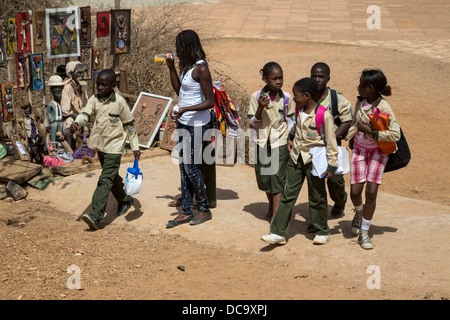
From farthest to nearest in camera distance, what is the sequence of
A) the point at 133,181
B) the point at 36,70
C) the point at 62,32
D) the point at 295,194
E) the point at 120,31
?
the point at 120,31, the point at 62,32, the point at 36,70, the point at 133,181, the point at 295,194

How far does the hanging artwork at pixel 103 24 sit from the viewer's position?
8500mm

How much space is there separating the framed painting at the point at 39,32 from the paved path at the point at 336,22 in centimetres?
863

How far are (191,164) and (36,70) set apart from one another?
307cm

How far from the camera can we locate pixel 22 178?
724cm

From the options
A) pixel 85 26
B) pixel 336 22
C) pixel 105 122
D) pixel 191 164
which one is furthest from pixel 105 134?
pixel 336 22

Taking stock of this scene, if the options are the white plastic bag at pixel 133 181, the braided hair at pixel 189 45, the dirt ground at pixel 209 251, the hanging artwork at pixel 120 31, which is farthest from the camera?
the hanging artwork at pixel 120 31

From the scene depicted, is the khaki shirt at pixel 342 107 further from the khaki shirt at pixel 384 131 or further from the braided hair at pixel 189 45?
the braided hair at pixel 189 45

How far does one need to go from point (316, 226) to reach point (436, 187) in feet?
13.0

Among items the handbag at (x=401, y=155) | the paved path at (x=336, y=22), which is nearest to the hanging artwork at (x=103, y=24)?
the handbag at (x=401, y=155)

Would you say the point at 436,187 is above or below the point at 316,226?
below

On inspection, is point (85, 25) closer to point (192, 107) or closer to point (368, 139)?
point (192, 107)

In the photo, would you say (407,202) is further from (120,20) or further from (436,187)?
(120,20)

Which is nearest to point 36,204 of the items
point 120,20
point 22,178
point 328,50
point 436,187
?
point 22,178

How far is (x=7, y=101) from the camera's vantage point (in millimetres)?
7559
